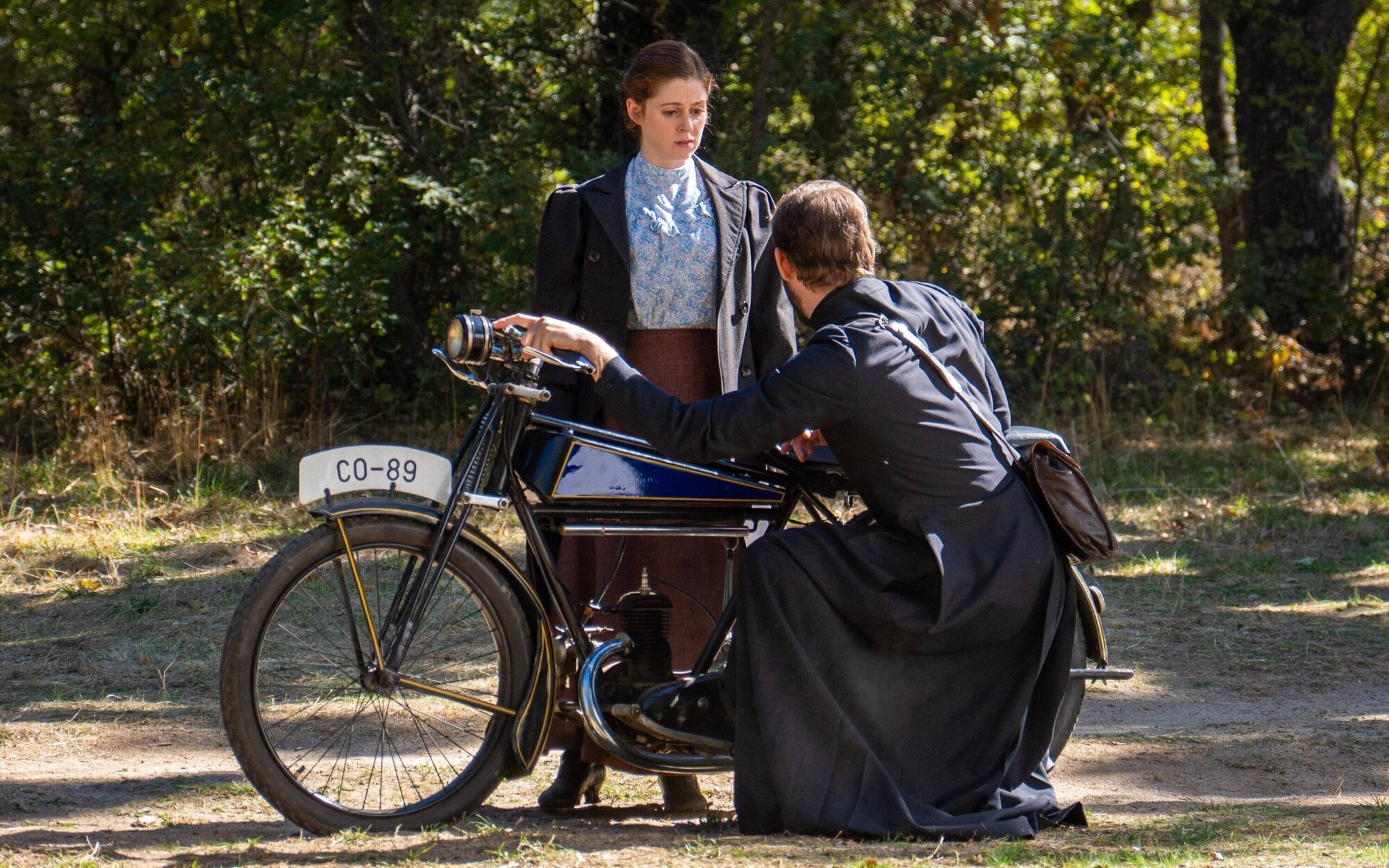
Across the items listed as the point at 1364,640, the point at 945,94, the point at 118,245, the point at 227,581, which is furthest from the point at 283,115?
the point at 1364,640

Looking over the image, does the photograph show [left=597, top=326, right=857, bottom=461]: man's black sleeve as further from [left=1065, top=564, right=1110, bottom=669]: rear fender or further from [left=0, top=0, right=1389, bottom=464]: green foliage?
[left=0, top=0, right=1389, bottom=464]: green foliage

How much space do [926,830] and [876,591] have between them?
0.53 meters

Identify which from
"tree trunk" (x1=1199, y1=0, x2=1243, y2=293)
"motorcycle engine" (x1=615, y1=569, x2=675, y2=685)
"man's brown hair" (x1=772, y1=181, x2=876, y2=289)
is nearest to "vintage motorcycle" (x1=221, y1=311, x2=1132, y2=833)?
"motorcycle engine" (x1=615, y1=569, x2=675, y2=685)

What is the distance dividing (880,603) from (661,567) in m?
0.65

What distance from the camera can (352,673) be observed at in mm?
3598

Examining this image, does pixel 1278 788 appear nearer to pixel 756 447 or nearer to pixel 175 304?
pixel 756 447

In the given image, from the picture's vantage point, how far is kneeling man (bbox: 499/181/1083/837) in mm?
3391

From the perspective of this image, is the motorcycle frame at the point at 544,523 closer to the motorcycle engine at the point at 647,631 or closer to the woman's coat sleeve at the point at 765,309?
the motorcycle engine at the point at 647,631

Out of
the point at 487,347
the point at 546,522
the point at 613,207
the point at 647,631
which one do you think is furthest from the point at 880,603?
the point at 613,207

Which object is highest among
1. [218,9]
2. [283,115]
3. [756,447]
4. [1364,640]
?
[218,9]

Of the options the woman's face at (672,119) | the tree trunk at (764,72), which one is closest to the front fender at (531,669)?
the woman's face at (672,119)

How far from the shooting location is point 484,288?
928 cm

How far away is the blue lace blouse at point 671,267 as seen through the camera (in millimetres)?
3953

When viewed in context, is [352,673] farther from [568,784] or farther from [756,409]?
[756,409]
